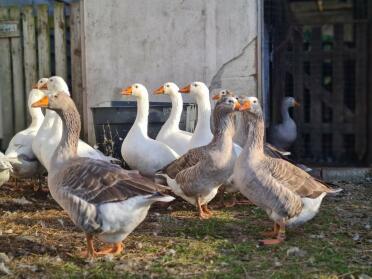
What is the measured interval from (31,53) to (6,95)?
2.70 ft

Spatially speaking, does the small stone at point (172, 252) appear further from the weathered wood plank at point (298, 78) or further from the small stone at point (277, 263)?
the weathered wood plank at point (298, 78)

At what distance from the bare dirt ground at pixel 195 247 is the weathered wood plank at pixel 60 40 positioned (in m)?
2.87

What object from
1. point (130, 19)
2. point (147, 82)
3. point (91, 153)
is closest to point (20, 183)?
point (91, 153)

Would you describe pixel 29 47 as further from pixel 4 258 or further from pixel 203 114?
pixel 4 258

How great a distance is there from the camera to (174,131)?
7.09m

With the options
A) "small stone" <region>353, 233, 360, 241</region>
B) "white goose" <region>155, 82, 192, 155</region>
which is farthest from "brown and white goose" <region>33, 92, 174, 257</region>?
"white goose" <region>155, 82, 192, 155</region>

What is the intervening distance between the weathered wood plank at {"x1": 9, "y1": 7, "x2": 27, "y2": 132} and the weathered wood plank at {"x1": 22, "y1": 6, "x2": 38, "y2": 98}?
0.36 ft

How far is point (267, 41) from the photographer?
8.71m

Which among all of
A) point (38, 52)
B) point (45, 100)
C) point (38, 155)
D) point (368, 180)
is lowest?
point (368, 180)

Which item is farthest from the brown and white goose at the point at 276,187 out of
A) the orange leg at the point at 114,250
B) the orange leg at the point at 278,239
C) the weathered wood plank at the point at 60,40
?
the weathered wood plank at the point at 60,40

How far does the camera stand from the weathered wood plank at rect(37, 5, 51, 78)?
8469 millimetres

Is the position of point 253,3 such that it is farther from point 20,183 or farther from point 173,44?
point 20,183

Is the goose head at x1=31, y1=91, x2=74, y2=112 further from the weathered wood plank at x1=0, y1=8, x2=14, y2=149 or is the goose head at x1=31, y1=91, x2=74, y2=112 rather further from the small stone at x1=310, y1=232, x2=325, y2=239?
the weathered wood plank at x1=0, y1=8, x2=14, y2=149

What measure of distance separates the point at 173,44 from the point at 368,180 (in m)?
3.48
